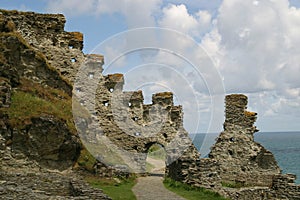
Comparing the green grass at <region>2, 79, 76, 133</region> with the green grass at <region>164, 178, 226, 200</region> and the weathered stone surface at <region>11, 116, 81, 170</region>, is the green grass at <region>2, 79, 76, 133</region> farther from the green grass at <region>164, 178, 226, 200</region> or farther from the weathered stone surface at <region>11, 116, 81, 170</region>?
the green grass at <region>164, 178, 226, 200</region>

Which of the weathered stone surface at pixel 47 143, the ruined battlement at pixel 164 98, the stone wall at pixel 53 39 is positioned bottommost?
the weathered stone surface at pixel 47 143

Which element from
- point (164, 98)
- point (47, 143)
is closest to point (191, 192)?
point (47, 143)

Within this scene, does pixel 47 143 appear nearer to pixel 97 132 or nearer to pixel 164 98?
pixel 97 132

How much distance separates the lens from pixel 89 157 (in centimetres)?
2123

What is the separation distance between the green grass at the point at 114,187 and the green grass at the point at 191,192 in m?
2.44

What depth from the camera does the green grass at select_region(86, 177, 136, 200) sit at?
1697 centimetres

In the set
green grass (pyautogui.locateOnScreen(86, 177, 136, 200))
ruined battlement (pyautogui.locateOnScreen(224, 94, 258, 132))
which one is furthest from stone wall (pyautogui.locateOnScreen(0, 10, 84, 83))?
green grass (pyautogui.locateOnScreen(86, 177, 136, 200))

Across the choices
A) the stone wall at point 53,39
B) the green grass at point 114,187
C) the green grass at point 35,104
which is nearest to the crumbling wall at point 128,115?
the stone wall at point 53,39

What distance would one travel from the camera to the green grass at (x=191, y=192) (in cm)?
1802

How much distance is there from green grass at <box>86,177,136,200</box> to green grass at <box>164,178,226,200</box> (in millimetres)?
2437

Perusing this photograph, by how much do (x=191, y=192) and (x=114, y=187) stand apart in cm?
379

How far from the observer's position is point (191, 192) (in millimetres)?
19359

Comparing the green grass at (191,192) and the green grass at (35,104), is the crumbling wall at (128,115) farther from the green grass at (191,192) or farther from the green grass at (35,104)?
the green grass at (191,192)

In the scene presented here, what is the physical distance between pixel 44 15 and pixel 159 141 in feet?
45.0
